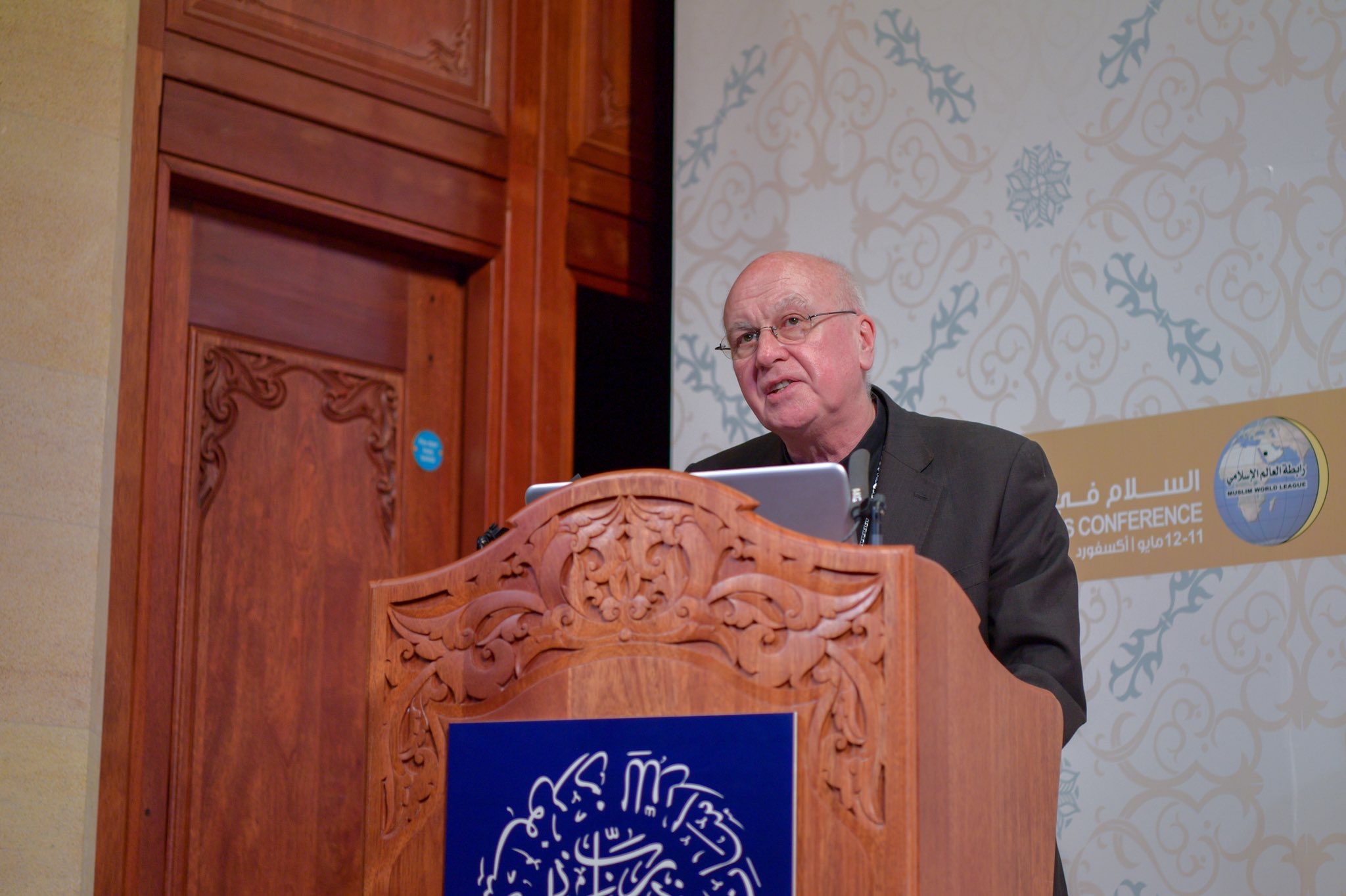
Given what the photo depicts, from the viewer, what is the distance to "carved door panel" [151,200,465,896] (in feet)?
9.89

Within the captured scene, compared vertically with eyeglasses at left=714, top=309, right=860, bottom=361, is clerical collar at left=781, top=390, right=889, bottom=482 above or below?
below

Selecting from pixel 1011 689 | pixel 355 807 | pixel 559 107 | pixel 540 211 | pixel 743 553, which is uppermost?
pixel 559 107

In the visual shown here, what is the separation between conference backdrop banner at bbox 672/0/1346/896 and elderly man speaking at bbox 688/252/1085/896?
0.74m

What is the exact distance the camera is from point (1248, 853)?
2434mm

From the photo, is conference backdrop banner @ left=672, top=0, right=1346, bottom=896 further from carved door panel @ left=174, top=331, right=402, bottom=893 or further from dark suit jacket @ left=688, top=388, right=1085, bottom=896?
carved door panel @ left=174, top=331, right=402, bottom=893

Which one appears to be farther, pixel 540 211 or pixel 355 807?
pixel 540 211

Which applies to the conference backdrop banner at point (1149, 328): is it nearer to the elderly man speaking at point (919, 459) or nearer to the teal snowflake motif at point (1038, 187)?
the teal snowflake motif at point (1038, 187)

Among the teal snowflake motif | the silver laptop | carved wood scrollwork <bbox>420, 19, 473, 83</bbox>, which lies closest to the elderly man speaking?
the silver laptop

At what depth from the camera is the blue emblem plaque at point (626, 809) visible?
129 centimetres

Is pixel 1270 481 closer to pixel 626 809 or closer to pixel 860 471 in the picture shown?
pixel 860 471

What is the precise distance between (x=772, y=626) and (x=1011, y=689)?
30 cm

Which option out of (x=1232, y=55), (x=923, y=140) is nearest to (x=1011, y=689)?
(x=1232, y=55)

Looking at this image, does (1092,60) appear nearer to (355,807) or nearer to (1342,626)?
(1342,626)

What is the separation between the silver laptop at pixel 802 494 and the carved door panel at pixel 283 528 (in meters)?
1.87
